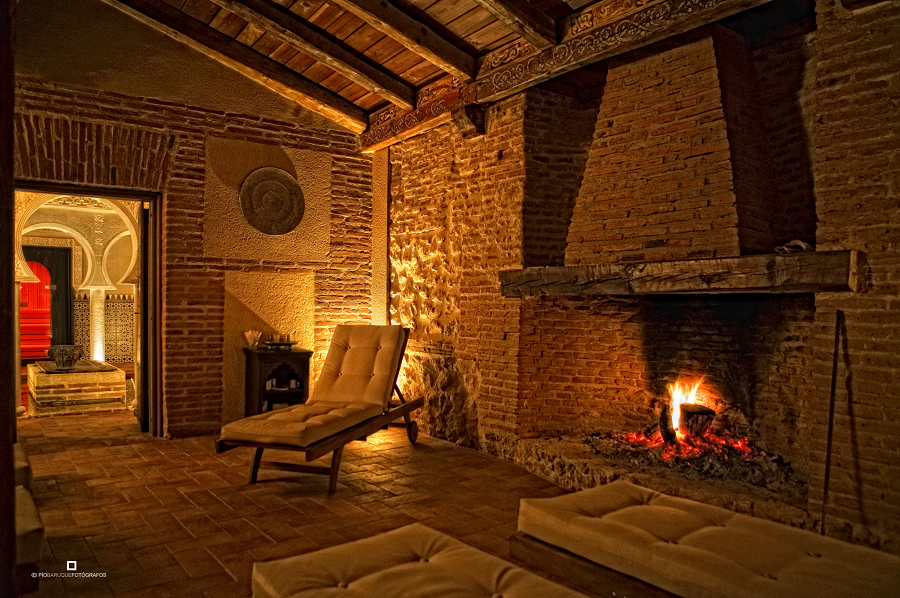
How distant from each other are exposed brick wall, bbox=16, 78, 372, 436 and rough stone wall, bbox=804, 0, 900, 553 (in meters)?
5.07

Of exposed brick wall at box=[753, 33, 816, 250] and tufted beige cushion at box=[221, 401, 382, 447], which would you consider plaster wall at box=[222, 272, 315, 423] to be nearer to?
tufted beige cushion at box=[221, 401, 382, 447]

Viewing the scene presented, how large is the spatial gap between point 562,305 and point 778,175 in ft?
6.38

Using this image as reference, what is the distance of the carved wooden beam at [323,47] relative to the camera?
5.60m

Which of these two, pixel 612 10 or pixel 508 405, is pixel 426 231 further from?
pixel 612 10

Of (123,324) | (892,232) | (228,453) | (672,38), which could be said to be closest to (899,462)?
(892,232)

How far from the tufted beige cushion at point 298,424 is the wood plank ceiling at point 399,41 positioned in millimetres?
2949

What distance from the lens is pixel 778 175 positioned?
4.80 meters

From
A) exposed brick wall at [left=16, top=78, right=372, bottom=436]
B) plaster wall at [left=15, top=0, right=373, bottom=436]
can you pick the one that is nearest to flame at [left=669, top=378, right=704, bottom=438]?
plaster wall at [left=15, top=0, right=373, bottom=436]

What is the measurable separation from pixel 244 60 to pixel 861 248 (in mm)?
5604

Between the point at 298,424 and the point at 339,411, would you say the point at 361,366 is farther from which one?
the point at 298,424

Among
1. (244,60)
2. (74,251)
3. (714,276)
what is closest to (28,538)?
(714,276)

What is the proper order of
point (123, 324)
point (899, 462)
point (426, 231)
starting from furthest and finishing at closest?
point (123, 324) < point (426, 231) < point (899, 462)

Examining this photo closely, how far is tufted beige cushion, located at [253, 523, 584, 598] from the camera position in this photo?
6.79 feet

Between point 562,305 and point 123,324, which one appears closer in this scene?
point 562,305
